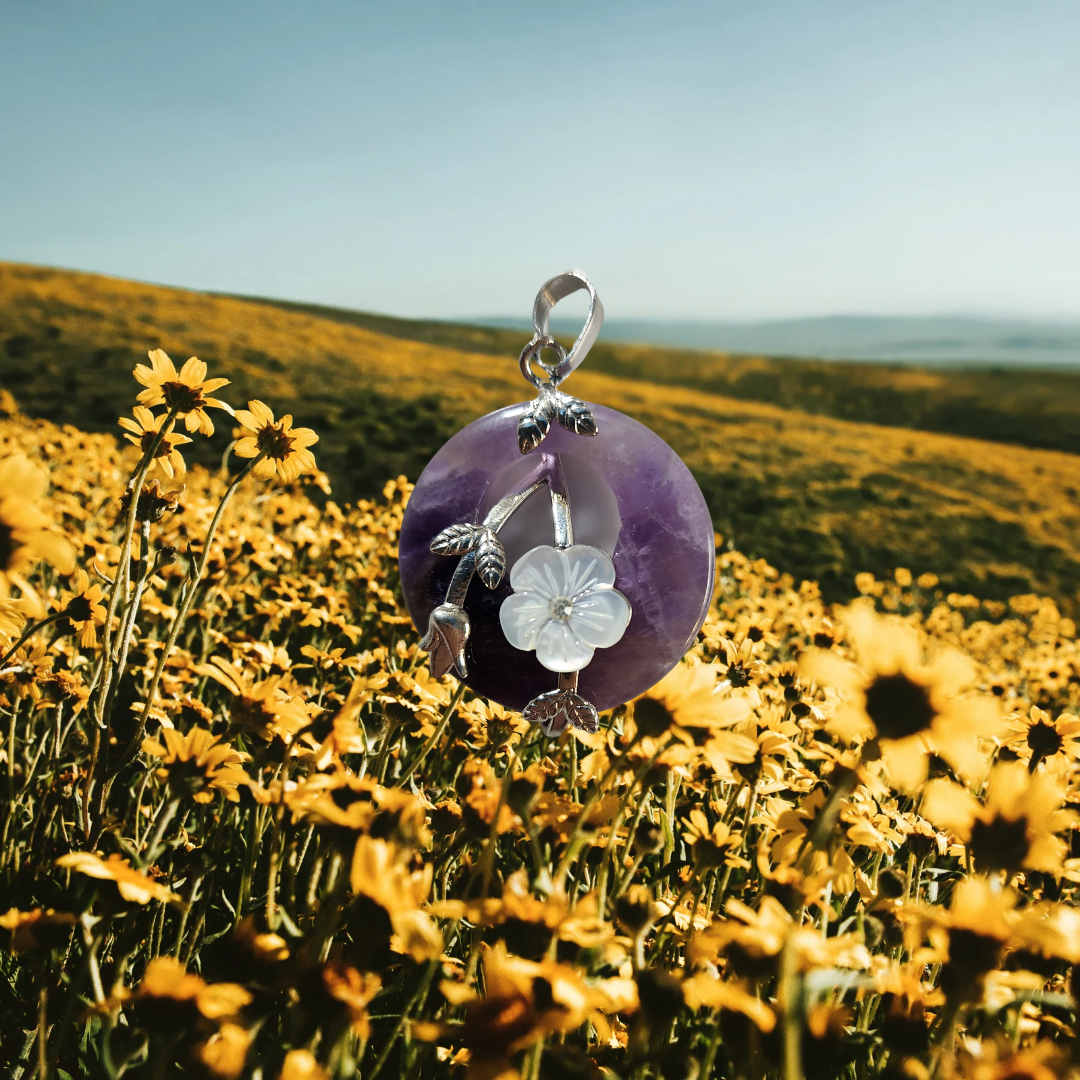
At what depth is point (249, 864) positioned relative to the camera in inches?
37.6

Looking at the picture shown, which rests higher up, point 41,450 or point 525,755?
point 41,450

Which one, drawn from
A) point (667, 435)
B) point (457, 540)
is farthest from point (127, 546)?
point (667, 435)

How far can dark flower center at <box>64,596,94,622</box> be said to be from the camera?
123 cm

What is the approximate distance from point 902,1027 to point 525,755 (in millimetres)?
1205

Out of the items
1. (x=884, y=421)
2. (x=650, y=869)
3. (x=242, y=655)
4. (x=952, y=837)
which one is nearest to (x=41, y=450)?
(x=242, y=655)

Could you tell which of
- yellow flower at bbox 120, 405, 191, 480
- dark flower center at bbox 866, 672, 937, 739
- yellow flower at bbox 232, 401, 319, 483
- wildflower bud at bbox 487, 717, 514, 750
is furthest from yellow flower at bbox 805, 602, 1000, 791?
yellow flower at bbox 120, 405, 191, 480

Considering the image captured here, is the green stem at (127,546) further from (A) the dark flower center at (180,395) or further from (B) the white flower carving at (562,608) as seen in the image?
(B) the white flower carving at (562,608)

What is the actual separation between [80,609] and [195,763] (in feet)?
1.82

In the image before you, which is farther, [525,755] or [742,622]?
[742,622]

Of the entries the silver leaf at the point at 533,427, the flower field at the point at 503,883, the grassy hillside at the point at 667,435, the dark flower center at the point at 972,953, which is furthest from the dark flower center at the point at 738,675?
the grassy hillside at the point at 667,435

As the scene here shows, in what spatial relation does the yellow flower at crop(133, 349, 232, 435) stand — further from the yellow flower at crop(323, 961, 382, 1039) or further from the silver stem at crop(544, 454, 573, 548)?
the yellow flower at crop(323, 961, 382, 1039)

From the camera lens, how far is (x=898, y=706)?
727 mm

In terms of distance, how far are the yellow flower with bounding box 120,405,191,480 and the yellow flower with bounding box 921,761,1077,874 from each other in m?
1.08

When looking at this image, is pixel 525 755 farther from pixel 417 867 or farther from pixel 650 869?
pixel 417 867
